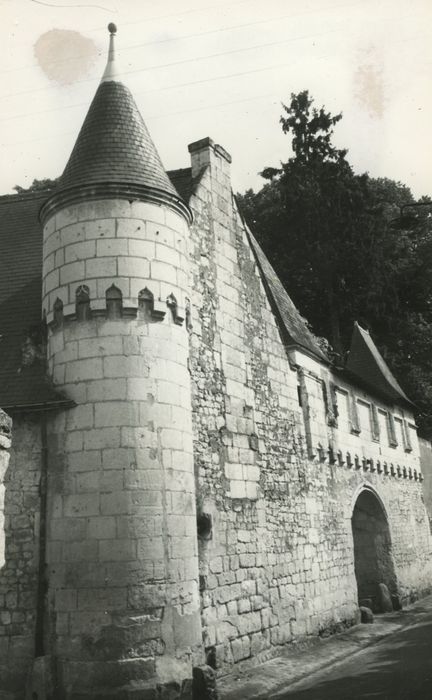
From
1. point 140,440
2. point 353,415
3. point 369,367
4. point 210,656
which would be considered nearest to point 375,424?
point 353,415

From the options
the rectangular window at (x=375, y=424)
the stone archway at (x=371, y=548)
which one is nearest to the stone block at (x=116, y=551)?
the stone archway at (x=371, y=548)

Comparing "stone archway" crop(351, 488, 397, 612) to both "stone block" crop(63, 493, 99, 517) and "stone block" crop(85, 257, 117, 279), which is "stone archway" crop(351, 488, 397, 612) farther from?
"stone block" crop(85, 257, 117, 279)

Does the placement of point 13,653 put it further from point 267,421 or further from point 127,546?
point 267,421

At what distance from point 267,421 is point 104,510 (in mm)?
4836

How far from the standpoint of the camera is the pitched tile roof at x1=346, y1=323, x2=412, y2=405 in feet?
71.9

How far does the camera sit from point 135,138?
32.7ft

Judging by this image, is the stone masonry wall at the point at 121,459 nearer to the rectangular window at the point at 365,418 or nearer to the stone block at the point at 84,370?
the stone block at the point at 84,370

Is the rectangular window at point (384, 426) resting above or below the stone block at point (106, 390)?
above

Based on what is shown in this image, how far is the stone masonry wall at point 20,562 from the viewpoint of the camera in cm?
797

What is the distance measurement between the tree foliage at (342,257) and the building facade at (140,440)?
15.3m

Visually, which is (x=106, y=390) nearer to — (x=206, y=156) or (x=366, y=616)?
(x=206, y=156)

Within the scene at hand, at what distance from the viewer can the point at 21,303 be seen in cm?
1048

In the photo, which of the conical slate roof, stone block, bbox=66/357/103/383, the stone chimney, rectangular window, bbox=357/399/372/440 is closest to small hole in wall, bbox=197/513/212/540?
stone block, bbox=66/357/103/383

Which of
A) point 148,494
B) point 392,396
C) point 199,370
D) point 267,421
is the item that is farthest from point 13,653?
point 392,396
